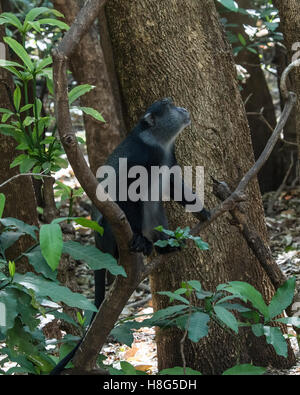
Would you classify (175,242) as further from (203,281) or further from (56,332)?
(56,332)

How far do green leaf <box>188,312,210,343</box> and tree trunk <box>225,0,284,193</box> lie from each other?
462 centimetres

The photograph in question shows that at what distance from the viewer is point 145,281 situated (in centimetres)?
595

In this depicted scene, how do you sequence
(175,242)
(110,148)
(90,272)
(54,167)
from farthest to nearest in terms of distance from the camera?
1. (90,272)
2. (110,148)
3. (54,167)
4. (175,242)

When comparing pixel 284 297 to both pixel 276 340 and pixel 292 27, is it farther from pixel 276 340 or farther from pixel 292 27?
pixel 292 27

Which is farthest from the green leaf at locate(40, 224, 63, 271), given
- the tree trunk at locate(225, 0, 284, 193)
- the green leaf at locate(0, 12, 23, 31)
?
the tree trunk at locate(225, 0, 284, 193)

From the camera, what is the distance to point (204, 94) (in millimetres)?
3496

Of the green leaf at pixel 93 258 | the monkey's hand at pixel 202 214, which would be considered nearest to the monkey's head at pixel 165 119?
the monkey's hand at pixel 202 214

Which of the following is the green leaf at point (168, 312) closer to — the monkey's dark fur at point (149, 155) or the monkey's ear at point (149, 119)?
the monkey's dark fur at point (149, 155)

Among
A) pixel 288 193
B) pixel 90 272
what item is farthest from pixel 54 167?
pixel 288 193

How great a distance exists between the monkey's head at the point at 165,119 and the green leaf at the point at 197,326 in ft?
4.03

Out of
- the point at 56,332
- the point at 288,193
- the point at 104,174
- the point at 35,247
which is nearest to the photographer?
the point at 35,247

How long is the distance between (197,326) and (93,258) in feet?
1.59

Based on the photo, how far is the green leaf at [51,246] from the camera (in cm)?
202

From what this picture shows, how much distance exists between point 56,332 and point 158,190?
118 cm
